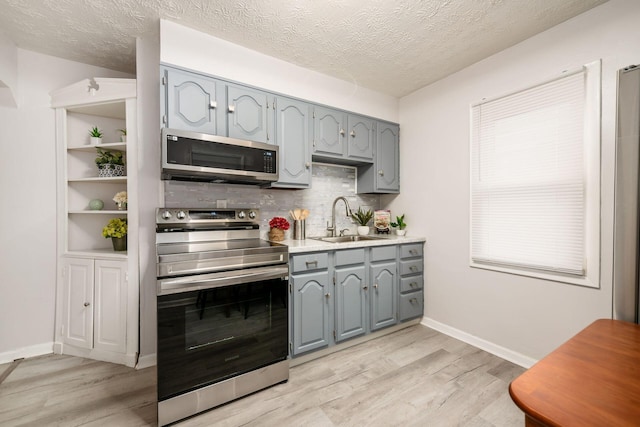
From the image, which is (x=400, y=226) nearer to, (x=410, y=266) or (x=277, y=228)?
(x=410, y=266)

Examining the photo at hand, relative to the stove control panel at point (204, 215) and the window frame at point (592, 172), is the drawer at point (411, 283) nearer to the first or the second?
the window frame at point (592, 172)

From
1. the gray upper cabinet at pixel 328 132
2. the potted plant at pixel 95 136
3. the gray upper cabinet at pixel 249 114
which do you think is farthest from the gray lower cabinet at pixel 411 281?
the potted plant at pixel 95 136

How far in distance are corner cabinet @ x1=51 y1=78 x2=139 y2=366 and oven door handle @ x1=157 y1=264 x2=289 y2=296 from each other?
3.16 feet

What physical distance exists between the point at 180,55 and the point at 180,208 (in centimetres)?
113

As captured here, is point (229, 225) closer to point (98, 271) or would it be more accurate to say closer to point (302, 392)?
→ point (98, 271)

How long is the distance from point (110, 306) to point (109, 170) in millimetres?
1182

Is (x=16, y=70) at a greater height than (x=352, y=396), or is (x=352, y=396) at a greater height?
(x=16, y=70)

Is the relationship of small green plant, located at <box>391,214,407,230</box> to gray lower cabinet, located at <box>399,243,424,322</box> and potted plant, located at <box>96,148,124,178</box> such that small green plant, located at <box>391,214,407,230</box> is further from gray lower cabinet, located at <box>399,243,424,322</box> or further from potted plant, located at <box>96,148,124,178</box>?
potted plant, located at <box>96,148,124,178</box>

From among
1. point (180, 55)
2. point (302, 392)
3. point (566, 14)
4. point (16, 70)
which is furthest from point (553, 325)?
point (16, 70)

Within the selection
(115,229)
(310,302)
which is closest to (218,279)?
(310,302)

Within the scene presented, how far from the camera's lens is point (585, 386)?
72cm

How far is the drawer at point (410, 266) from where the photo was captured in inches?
110

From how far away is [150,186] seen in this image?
88.0 inches

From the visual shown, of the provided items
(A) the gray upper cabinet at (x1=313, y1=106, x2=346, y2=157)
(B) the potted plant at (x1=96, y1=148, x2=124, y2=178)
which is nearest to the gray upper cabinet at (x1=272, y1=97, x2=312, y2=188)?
(A) the gray upper cabinet at (x1=313, y1=106, x2=346, y2=157)
